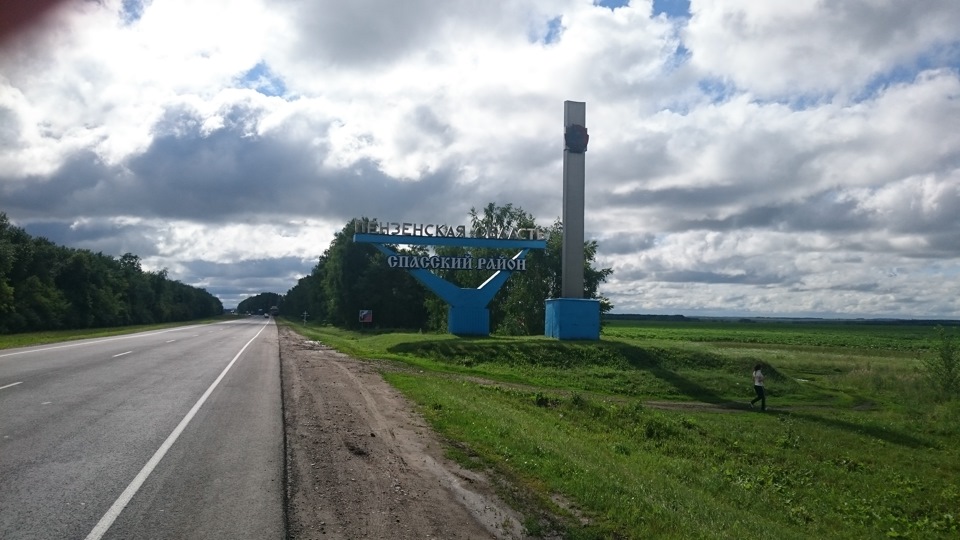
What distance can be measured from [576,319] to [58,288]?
6438 cm

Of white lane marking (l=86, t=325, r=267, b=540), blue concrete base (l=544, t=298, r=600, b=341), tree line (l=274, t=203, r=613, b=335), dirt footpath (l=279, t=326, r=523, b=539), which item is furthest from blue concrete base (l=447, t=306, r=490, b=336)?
white lane marking (l=86, t=325, r=267, b=540)

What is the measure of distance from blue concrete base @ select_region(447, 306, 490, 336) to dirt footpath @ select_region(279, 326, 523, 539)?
2651 centimetres

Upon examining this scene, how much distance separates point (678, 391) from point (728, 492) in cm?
1833

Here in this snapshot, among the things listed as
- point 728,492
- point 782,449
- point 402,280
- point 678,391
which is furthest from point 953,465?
point 402,280

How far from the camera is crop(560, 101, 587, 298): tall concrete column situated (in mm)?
39562

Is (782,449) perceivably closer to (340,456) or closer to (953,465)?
(953,465)

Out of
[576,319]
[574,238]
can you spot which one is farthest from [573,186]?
[576,319]

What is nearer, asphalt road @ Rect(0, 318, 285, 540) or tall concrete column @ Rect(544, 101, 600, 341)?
asphalt road @ Rect(0, 318, 285, 540)

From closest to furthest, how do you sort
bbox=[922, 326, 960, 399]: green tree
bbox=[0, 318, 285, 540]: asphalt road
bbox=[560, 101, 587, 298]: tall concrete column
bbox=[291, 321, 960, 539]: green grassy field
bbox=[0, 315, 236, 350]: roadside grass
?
bbox=[0, 318, 285, 540]: asphalt road < bbox=[291, 321, 960, 539]: green grassy field < bbox=[922, 326, 960, 399]: green tree < bbox=[0, 315, 236, 350]: roadside grass < bbox=[560, 101, 587, 298]: tall concrete column

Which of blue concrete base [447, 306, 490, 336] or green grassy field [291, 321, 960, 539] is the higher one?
blue concrete base [447, 306, 490, 336]

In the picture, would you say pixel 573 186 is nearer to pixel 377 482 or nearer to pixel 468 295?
pixel 468 295

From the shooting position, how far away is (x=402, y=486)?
9.38 m

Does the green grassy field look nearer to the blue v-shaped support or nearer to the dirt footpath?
the dirt footpath

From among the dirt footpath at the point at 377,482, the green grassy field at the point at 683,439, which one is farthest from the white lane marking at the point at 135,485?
the green grassy field at the point at 683,439
